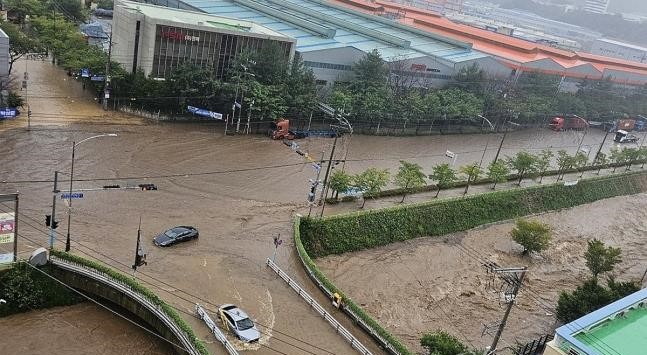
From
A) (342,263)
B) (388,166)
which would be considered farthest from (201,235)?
(388,166)

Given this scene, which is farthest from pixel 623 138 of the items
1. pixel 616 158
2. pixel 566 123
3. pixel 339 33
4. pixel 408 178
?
pixel 408 178

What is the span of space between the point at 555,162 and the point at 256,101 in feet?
126

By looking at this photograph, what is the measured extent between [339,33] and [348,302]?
202 feet

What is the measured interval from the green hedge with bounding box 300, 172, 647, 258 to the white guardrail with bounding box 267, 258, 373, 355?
530 cm

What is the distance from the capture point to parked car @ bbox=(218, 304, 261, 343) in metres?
24.5

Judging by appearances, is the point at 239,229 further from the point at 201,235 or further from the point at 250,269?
the point at 250,269

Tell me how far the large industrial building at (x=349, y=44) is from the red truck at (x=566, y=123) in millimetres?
11278

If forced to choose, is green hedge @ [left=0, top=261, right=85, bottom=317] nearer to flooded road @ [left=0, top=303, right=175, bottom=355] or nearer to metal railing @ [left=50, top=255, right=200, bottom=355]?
flooded road @ [left=0, top=303, right=175, bottom=355]

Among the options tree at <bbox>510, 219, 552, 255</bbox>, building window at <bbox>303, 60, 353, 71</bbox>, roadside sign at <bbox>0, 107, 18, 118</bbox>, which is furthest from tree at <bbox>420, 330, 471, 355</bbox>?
building window at <bbox>303, 60, 353, 71</bbox>

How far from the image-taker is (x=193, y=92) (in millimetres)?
52094

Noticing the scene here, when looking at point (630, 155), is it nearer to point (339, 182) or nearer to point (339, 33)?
point (339, 33)

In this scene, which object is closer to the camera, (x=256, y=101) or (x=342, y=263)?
(x=342, y=263)

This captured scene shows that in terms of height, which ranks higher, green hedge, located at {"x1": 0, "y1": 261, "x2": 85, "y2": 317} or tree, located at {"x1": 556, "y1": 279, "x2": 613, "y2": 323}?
tree, located at {"x1": 556, "y1": 279, "x2": 613, "y2": 323}

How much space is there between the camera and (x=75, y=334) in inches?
960
